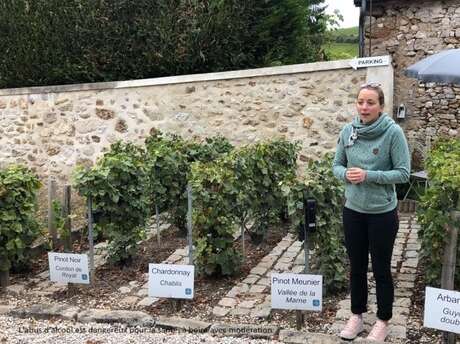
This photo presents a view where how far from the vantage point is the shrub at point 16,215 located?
14.7 feet

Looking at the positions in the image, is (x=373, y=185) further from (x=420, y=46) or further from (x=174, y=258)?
(x=420, y=46)

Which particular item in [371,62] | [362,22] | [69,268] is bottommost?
[69,268]

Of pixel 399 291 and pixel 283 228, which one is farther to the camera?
pixel 283 228

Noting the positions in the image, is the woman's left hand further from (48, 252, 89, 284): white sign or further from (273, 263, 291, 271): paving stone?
(48, 252, 89, 284): white sign

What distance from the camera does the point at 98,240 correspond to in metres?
5.83

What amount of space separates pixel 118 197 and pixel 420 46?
5723 millimetres

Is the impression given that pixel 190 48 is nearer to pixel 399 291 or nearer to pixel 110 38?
pixel 110 38

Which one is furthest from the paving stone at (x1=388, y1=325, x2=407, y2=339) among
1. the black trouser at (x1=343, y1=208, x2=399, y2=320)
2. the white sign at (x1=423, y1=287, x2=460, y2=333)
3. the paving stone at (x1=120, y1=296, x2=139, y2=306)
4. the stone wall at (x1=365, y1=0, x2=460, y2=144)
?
the stone wall at (x1=365, y1=0, x2=460, y2=144)

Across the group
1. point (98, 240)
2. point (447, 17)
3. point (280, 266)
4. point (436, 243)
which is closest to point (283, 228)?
point (280, 266)

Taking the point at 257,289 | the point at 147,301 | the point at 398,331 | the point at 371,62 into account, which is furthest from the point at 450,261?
the point at 371,62

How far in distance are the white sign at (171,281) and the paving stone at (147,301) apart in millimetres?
237

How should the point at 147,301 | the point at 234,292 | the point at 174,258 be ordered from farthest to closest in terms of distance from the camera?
1. the point at 174,258
2. the point at 234,292
3. the point at 147,301

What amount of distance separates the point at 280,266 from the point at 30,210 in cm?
235

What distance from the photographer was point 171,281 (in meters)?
3.86
